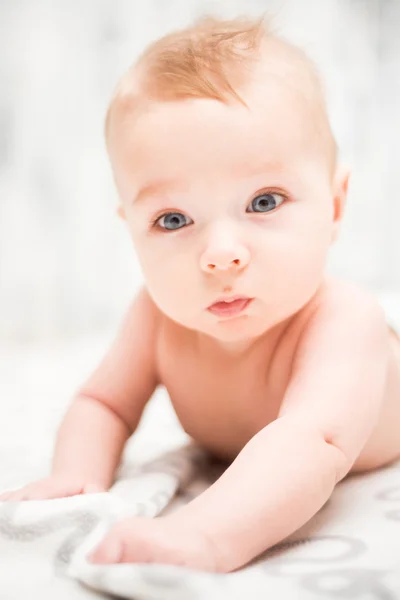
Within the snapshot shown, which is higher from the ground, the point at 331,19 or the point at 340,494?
the point at 331,19

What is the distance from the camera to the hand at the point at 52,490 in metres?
0.75

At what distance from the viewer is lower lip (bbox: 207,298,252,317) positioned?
0.76 metres

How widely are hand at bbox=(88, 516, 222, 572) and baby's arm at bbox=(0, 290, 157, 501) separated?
26cm

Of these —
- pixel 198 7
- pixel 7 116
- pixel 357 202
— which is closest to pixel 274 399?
pixel 7 116

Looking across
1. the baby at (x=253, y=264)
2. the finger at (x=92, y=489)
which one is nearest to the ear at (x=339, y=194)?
the baby at (x=253, y=264)

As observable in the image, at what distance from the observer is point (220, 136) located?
717 millimetres

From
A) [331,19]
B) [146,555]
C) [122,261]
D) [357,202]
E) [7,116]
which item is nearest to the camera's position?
[146,555]

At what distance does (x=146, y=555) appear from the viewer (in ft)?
1.84

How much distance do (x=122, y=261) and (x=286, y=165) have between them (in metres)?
1.13

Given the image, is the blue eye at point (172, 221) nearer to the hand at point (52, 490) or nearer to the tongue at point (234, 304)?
the tongue at point (234, 304)

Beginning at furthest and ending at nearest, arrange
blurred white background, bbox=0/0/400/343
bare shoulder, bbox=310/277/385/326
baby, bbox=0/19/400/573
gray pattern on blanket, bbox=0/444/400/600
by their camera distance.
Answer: blurred white background, bbox=0/0/400/343 → bare shoulder, bbox=310/277/385/326 → baby, bbox=0/19/400/573 → gray pattern on blanket, bbox=0/444/400/600

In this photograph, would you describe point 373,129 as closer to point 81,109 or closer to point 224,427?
point 81,109

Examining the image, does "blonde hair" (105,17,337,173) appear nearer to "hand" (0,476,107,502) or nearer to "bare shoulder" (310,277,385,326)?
"bare shoulder" (310,277,385,326)

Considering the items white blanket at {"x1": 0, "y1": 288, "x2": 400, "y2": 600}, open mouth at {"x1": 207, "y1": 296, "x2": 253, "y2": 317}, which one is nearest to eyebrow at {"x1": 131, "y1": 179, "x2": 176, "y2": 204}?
open mouth at {"x1": 207, "y1": 296, "x2": 253, "y2": 317}
